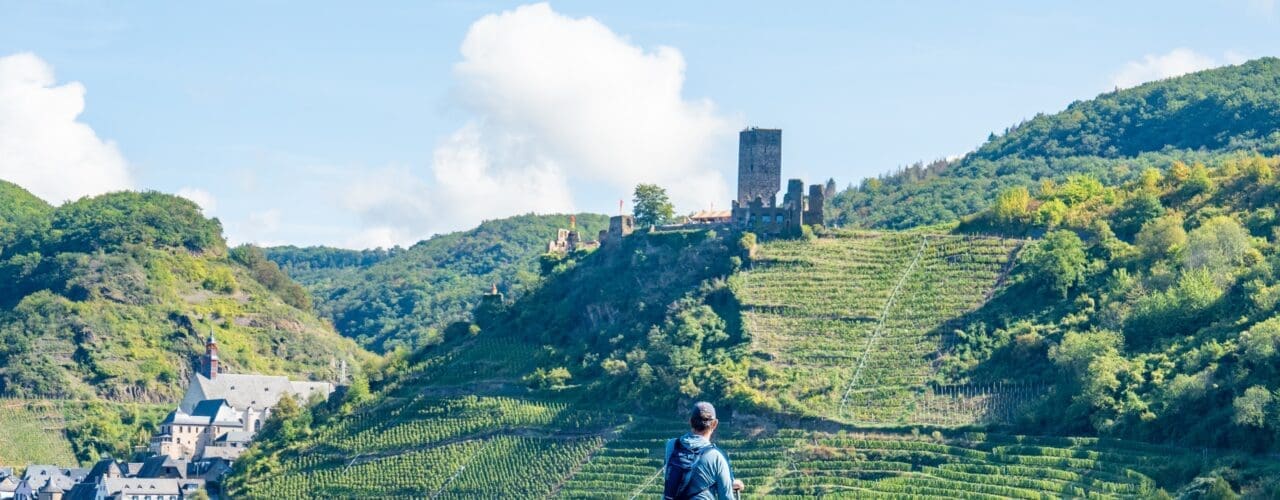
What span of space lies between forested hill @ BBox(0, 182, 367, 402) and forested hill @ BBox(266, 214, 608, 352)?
57.7ft

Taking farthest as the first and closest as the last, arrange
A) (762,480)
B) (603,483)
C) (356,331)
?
1. (356,331)
2. (603,483)
3. (762,480)

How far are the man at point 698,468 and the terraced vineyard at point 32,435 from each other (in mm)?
82834

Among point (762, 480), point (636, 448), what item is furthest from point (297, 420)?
point (762, 480)

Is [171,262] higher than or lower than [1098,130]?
lower

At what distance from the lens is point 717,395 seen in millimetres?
68062

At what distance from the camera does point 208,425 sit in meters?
95.3

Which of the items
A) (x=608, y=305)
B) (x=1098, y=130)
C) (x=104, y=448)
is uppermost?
(x=1098, y=130)

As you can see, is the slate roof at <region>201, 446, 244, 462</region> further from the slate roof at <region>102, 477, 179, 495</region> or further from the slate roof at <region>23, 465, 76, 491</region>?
the slate roof at <region>23, 465, 76, 491</region>

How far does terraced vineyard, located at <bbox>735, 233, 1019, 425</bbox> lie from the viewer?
6488cm

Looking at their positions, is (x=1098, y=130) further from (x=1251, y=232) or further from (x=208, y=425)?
(x=208, y=425)

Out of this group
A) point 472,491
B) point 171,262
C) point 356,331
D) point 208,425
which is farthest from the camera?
point 356,331

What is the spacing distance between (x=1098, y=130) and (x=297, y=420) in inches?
1896

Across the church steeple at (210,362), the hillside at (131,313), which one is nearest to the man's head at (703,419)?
the hillside at (131,313)

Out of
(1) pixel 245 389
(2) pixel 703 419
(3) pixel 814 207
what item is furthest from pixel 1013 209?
(2) pixel 703 419
